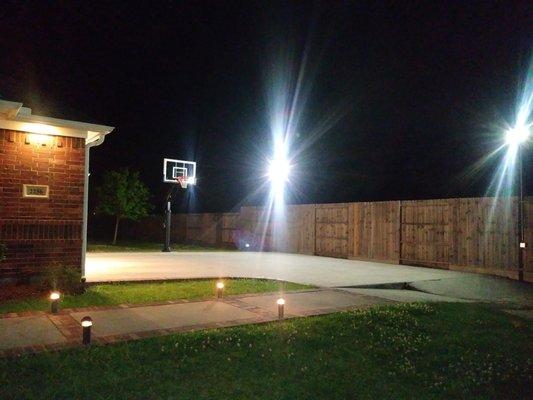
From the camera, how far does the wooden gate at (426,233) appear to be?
15547mm

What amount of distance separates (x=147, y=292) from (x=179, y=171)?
14107 mm

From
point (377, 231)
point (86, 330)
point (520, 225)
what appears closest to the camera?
point (86, 330)

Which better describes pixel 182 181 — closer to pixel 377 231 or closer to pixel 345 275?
pixel 377 231

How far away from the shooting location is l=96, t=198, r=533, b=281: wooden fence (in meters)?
13.9

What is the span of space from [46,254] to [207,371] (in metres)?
5.84

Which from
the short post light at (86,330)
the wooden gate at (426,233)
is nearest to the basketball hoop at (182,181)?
the wooden gate at (426,233)

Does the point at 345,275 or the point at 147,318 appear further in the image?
the point at 345,275

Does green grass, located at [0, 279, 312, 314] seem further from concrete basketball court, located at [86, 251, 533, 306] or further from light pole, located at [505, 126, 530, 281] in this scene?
light pole, located at [505, 126, 530, 281]

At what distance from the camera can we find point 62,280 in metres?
8.90

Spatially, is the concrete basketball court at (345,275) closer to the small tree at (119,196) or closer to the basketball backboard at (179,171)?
the basketball backboard at (179,171)

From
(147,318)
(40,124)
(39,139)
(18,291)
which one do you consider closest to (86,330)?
(147,318)

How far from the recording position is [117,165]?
138ft

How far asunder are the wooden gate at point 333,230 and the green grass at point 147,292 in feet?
26.2

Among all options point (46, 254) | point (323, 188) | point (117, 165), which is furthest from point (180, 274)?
point (117, 165)
